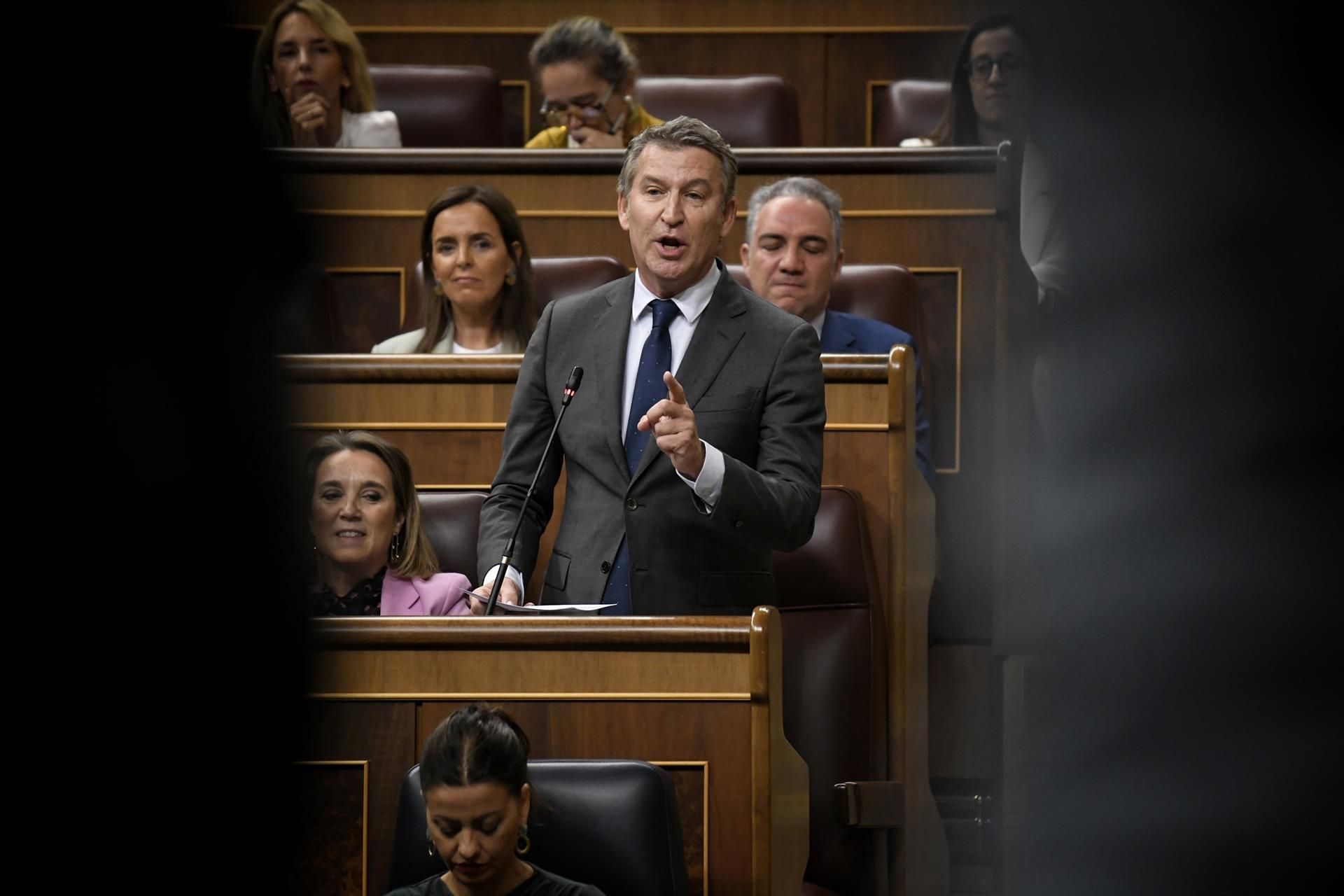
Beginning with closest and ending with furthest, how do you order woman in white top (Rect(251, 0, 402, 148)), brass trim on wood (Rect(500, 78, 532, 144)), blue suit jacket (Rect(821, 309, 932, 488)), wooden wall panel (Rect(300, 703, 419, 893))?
wooden wall panel (Rect(300, 703, 419, 893))
blue suit jacket (Rect(821, 309, 932, 488))
woman in white top (Rect(251, 0, 402, 148))
brass trim on wood (Rect(500, 78, 532, 144))

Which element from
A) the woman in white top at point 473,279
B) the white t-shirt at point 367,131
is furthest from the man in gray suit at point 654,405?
the white t-shirt at point 367,131

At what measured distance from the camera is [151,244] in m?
0.11

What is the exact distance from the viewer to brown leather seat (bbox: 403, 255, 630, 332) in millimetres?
1268

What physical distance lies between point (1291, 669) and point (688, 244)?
722mm

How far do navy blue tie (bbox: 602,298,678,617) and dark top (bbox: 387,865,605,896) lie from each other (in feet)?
0.75

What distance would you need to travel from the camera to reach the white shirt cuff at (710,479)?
72 centimetres

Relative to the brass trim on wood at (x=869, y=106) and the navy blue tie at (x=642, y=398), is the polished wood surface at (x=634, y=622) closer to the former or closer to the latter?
the navy blue tie at (x=642, y=398)

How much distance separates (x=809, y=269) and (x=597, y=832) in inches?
24.8

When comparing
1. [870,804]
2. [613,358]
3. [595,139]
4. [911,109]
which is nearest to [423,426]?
[613,358]

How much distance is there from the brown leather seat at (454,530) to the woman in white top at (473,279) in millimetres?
203

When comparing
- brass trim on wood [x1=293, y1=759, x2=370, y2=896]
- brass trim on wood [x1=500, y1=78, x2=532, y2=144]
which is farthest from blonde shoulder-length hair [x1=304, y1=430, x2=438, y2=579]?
brass trim on wood [x1=500, y1=78, x2=532, y2=144]

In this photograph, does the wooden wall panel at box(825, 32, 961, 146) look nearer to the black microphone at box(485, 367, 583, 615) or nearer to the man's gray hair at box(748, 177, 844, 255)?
the man's gray hair at box(748, 177, 844, 255)

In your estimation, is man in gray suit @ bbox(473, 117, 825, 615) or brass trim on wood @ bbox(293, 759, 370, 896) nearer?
brass trim on wood @ bbox(293, 759, 370, 896)

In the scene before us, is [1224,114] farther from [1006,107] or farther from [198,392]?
[1006,107]
